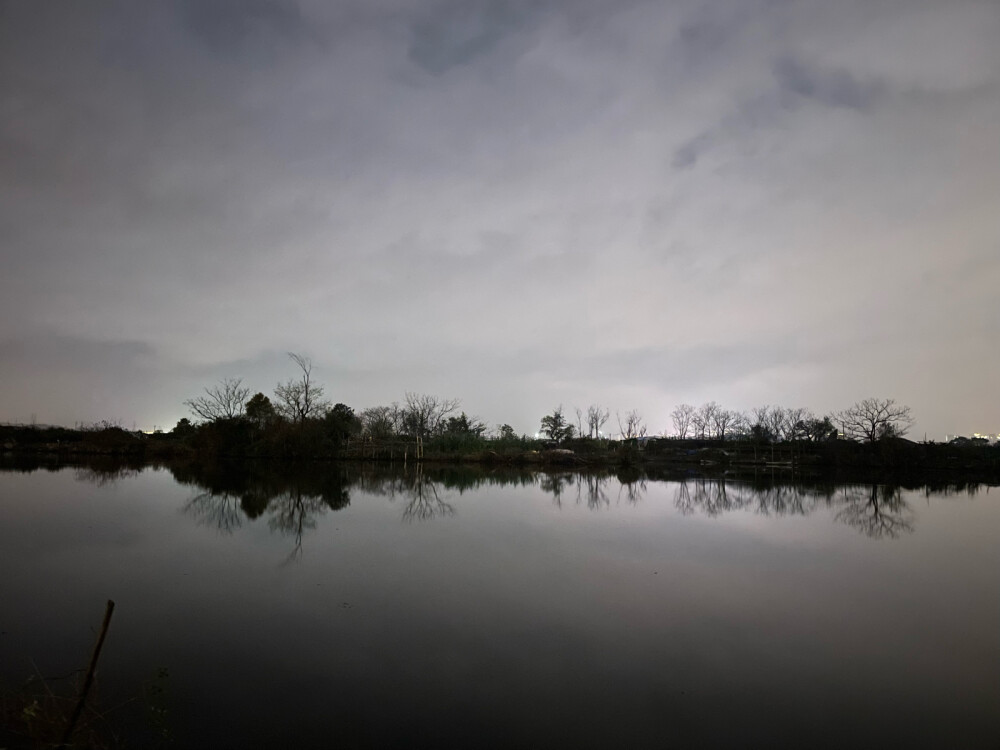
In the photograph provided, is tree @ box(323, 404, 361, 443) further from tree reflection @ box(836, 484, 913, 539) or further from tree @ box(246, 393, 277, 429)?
tree reflection @ box(836, 484, 913, 539)

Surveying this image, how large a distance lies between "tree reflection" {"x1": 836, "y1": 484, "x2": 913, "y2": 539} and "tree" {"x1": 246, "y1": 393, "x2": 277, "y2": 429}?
122 feet

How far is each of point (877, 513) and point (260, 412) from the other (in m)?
41.9

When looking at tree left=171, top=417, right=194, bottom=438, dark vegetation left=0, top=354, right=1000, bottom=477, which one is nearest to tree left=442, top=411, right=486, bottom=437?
dark vegetation left=0, top=354, right=1000, bottom=477

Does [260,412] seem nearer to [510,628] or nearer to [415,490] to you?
[415,490]

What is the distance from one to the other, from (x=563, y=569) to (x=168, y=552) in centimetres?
678

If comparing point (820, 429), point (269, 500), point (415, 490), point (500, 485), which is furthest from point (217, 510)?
point (820, 429)

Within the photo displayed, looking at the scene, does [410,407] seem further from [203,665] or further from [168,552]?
[203,665]

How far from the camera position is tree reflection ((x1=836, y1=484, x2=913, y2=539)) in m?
13.5

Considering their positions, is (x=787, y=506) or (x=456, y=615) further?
(x=787, y=506)

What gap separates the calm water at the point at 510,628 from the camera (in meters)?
4.07

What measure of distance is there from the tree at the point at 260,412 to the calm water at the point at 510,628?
29028 mm

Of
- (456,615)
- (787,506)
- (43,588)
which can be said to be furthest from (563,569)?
(787,506)

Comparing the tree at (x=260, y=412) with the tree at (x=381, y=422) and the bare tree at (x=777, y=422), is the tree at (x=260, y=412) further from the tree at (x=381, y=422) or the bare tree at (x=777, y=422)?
the bare tree at (x=777, y=422)

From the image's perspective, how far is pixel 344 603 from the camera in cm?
660
